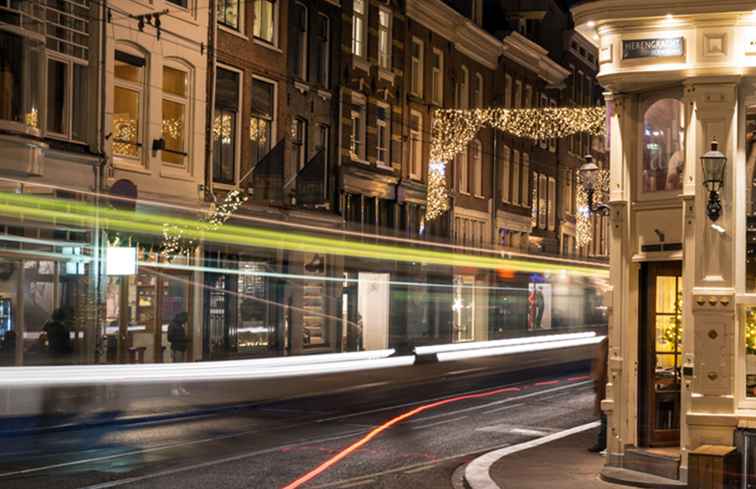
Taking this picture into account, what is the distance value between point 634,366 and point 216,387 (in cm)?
1231

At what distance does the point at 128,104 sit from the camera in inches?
1067

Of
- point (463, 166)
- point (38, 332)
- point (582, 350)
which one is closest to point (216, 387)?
point (38, 332)

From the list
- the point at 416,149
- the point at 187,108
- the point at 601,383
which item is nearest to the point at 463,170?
the point at 416,149

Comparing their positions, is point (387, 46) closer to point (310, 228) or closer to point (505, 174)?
point (310, 228)

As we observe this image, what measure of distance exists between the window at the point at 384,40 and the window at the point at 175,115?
12639 mm

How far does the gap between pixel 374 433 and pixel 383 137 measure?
2339 centimetres

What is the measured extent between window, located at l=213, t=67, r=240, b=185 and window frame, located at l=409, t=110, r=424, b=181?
42.0 ft

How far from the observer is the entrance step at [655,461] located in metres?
13.9

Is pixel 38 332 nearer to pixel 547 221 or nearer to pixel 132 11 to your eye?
pixel 132 11

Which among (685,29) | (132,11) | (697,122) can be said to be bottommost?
(697,122)

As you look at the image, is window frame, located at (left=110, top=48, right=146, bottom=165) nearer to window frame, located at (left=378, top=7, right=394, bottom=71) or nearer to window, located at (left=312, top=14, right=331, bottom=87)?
window, located at (left=312, top=14, right=331, bottom=87)

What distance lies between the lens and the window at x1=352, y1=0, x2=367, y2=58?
128 ft

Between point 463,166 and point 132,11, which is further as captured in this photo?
point 463,166

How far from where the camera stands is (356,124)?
39531 mm
